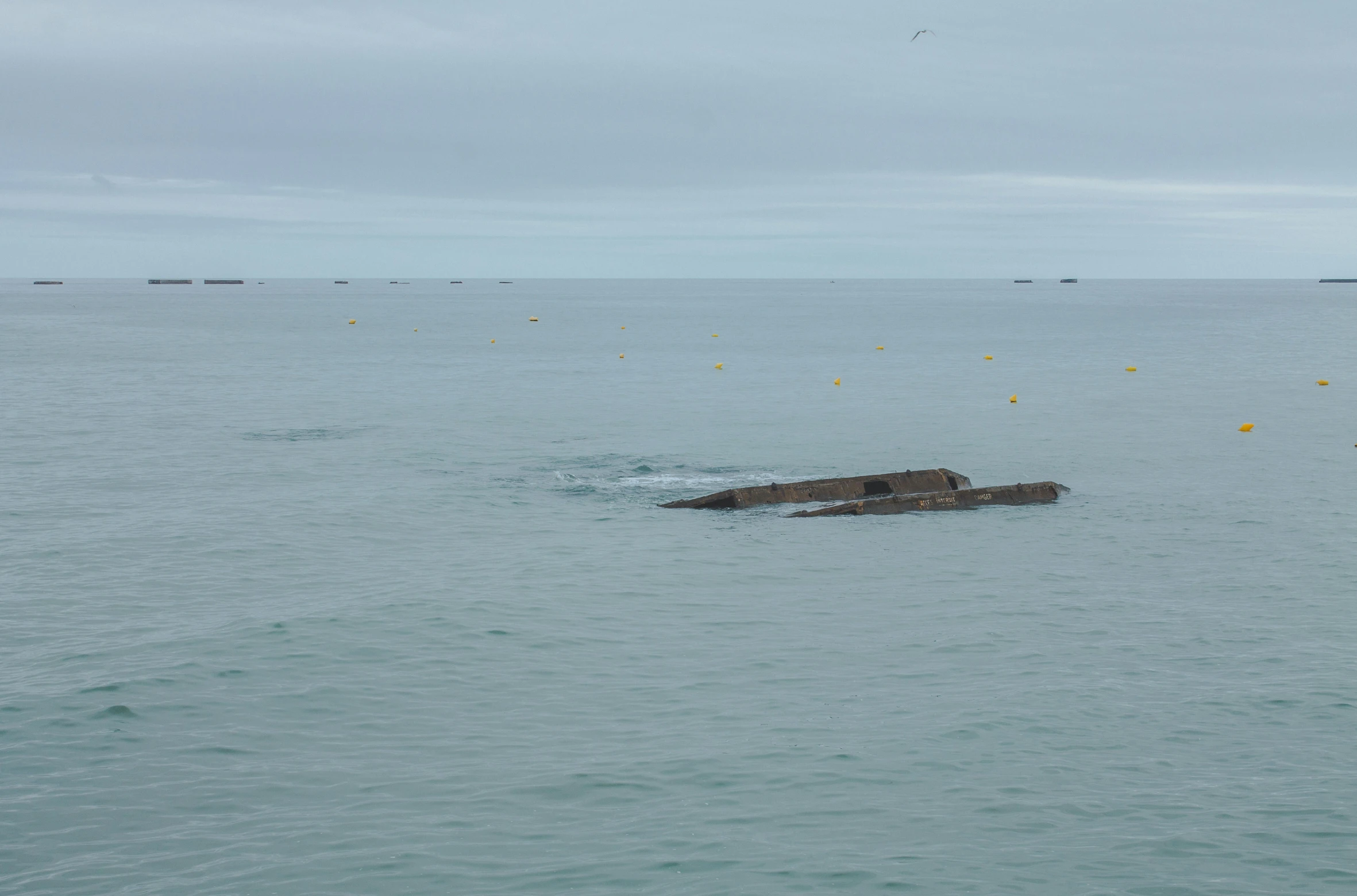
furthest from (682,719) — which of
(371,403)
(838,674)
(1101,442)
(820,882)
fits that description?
(371,403)

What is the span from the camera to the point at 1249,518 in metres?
33.2

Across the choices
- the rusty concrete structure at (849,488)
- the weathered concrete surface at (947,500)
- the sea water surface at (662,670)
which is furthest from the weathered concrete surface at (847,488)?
the sea water surface at (662,670)

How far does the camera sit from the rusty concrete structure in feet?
113

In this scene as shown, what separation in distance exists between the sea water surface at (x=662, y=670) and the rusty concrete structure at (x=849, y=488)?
3.59ft

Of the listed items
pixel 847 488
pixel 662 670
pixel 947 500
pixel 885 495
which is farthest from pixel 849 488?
pixel 662 670

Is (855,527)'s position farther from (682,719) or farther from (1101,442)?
(1101,442)

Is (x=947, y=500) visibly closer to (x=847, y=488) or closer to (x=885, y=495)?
(x=885, y=495)

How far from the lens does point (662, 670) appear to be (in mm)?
20203

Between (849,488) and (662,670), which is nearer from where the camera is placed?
(662,670)

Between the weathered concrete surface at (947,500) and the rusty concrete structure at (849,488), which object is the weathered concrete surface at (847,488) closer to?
the rusty concrete structure at (849,488)

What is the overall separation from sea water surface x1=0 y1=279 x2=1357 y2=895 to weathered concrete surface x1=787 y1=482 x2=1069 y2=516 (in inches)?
25.4

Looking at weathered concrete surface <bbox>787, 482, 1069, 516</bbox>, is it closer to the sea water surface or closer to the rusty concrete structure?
the rusty concrete structure

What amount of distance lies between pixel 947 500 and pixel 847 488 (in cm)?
287

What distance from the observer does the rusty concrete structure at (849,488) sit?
3447 cm
